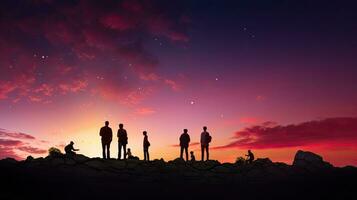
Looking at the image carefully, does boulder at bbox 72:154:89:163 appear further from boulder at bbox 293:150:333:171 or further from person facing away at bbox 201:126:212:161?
boulder at bbox 293:150:333:171

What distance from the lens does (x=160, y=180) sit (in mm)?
24719

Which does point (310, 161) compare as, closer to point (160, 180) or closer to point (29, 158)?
point (160, 180)

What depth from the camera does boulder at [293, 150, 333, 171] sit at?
34963mm

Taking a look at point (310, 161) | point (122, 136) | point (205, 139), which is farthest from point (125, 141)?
point (310, 161)

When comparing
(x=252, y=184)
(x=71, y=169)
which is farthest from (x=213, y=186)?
(x=71, y=169)

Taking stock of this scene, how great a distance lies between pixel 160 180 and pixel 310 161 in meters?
18.5

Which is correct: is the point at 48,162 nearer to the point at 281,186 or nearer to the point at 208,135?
the point at 208,135

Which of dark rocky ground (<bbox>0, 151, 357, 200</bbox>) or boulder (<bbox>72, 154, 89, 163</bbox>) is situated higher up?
boulder (<bbox>72, 154, 89, 163</bbox>)

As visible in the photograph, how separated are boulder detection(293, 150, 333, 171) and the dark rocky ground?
13.7 ft

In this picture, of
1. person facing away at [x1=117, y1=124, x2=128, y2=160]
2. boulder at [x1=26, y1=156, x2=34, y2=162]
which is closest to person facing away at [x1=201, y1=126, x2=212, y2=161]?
person facing away at [x1=117, y1=124, x2=128, y2=160]

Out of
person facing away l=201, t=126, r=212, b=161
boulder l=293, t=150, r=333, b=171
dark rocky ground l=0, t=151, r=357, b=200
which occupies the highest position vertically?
person facing away l=201, t=126, r=212, b=161

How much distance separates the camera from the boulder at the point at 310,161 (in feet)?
115

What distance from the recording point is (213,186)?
962 inches

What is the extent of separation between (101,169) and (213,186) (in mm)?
6915
